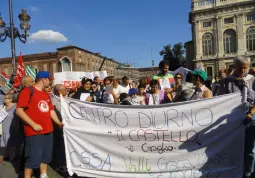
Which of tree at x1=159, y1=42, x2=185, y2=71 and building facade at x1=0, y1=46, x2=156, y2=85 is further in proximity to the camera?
tree at x1=159, y1=42, x2=185, y2=71

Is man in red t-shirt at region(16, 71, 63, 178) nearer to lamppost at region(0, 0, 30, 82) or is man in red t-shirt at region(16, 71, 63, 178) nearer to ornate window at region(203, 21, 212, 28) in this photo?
lamppost at region(0, 0, 30, 82)

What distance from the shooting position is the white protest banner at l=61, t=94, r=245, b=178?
12.5ft

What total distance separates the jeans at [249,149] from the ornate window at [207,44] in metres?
43.7

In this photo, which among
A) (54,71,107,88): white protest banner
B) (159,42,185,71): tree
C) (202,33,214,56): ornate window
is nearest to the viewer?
(54,71,107,88): white protest banner

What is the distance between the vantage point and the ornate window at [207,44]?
45.0m

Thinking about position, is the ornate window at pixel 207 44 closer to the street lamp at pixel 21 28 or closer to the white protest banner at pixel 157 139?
the street lamp at pixel 21 28

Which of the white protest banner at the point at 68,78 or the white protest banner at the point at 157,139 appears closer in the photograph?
the white protest banner at the point at 157,139

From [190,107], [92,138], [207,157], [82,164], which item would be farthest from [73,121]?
[207,157]

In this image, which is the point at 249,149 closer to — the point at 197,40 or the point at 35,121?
the point at 35,121

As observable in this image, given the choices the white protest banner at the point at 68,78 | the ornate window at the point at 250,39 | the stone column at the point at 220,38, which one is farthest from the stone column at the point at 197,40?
the white protest banner at the point at 68,78

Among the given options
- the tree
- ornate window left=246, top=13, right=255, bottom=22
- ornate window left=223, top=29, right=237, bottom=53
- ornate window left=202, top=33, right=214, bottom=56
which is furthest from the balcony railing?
the tree

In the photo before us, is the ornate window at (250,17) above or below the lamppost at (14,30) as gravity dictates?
above

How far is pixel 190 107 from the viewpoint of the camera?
3900 millimetres

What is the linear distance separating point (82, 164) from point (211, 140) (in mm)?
2079
